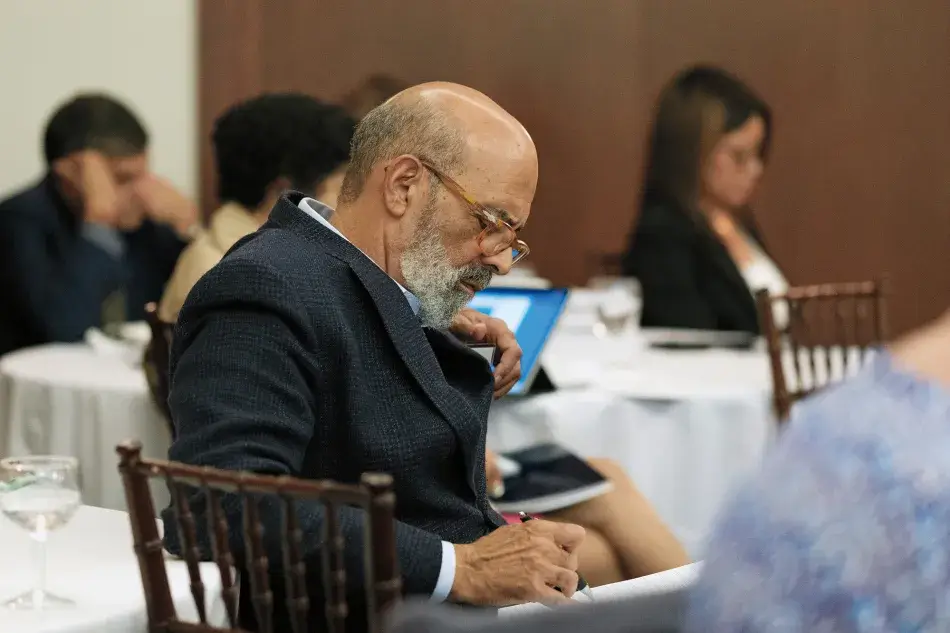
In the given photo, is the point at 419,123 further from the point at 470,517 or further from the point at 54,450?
the point at 54,450

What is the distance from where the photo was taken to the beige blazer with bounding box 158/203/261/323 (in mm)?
2799

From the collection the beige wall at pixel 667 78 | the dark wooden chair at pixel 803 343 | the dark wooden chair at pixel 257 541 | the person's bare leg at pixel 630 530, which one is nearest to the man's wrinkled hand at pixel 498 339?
the person's bare leg at pixel 630 530

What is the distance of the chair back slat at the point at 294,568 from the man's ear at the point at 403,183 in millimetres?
612

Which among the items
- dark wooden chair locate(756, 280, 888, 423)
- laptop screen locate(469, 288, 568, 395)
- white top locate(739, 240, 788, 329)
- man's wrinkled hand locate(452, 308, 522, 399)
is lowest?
white top locate(739, 240, 788, 329)

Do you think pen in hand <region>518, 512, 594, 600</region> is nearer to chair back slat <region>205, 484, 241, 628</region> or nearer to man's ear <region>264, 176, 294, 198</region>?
chair back slat <region>205, 484, 241, 628</region>

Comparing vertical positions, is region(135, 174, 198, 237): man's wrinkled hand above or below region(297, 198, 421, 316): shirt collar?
below

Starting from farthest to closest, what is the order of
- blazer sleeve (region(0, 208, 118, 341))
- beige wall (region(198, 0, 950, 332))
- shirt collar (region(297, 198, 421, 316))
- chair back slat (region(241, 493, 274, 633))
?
beige wall (region(198, 0, 950, 332)) → blazer sleeve (region(0, 208, 118, 341)) → shirt collar (region(297, 198, 421, 316)) → chair back slat (region(241, 493, 274, 633))

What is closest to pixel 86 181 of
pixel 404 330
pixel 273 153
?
pixel 273 153

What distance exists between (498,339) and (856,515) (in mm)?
1562

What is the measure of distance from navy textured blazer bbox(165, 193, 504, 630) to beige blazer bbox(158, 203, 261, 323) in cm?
111

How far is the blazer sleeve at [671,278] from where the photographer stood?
Answer: 13.8ft

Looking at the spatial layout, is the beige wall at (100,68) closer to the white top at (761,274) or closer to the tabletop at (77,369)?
the tabletop at (77,369)

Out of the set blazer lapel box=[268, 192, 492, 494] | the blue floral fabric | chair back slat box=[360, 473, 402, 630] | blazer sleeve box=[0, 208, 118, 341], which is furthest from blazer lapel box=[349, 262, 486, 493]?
blazer sleeve box=[0, 208, 118, 341]

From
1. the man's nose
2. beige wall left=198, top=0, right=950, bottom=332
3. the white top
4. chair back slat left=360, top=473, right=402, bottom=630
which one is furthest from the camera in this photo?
beige wall left=198, top=0, right=950, bottom=332
